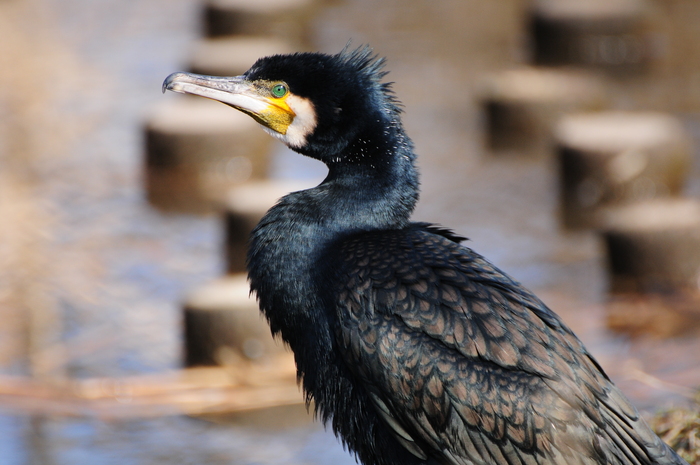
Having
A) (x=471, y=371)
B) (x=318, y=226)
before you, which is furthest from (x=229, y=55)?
(x=471, y=371)

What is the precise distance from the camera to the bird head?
12.0 feet

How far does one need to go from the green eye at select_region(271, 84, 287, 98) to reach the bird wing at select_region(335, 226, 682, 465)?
0.69 metres

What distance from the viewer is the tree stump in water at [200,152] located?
8.28m

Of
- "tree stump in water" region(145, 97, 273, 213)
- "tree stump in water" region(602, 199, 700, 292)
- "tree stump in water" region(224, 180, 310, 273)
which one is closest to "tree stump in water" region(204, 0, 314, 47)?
"tree stump in water" region(145, 97, 273, 213)

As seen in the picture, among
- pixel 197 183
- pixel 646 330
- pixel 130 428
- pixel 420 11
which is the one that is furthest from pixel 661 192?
pixel 420 11

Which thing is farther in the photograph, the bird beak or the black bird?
the bird beak

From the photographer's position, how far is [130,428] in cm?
507

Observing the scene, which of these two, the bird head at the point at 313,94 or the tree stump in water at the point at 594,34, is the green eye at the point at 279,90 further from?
the tree stump in water at the point at 594,34

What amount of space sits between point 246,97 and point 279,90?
0.41 feet

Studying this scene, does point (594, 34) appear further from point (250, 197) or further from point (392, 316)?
point (392, 316)

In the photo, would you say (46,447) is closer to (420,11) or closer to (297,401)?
(297,401)

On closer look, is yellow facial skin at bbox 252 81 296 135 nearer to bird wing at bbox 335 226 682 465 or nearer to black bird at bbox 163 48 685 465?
black bird at bbox 163 48 685 465

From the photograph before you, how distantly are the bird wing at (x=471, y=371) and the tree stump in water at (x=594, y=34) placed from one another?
765 cm

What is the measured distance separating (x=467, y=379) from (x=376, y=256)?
51cm
